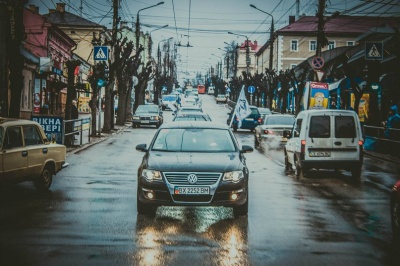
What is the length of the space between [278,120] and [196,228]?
786 inches

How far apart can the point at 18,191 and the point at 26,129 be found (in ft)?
4.68

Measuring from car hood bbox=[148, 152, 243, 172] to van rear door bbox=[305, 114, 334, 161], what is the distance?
5.87 meters

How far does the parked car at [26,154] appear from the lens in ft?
36.5

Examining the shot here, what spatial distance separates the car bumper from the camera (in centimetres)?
922

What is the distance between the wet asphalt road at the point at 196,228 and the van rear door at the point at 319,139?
0.96m

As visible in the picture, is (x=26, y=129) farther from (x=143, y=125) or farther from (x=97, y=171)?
(x=143, y=125)

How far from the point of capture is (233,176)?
9.41 metres

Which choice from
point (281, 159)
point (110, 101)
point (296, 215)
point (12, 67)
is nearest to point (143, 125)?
point (110, 101)

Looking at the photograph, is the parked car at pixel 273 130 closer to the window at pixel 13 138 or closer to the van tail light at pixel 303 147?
the van tail light at pixel 303 147

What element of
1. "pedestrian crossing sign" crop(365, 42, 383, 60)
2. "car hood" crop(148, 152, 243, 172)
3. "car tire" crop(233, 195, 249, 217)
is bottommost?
"car tire" crop(233, 195, 249, 217)

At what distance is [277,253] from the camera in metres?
7.36

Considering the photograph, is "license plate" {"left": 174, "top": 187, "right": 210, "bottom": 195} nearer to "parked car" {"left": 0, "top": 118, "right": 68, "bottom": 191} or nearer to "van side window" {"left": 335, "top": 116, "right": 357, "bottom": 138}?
"parked car" {"left": 0, "top": 118, "right": 68, "bottom": 191}

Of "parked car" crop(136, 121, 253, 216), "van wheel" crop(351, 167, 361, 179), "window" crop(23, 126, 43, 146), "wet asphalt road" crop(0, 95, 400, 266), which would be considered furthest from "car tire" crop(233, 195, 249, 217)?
"van wheel" crop(351, 167, 361, 179)

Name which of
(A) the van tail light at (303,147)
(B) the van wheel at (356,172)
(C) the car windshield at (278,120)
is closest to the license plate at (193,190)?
(A) the van tail light at (303,147)
